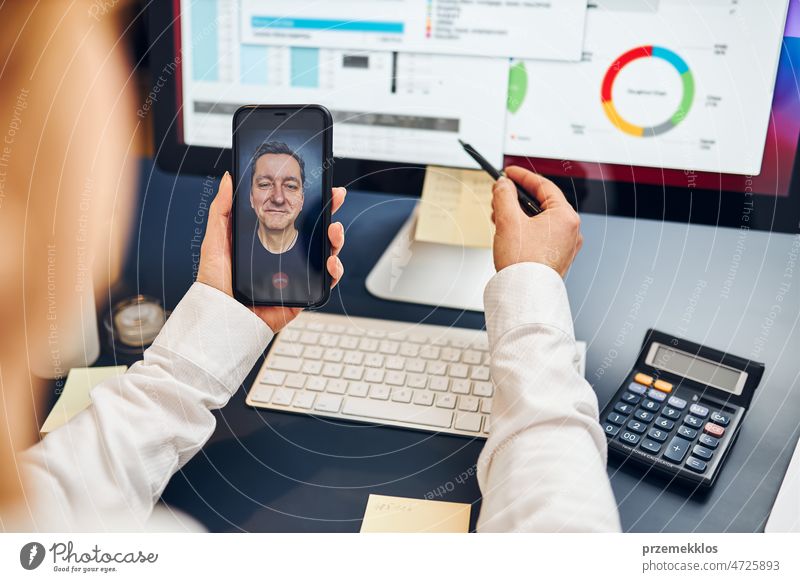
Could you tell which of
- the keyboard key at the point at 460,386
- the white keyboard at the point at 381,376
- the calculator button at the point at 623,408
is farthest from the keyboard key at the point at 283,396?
the calculator button at the point at 623,408

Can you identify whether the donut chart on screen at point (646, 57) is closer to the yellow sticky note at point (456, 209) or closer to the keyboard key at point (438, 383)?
the yellow sticky note at point (456, 209)

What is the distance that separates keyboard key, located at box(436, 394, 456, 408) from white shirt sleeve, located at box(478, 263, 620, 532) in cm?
6

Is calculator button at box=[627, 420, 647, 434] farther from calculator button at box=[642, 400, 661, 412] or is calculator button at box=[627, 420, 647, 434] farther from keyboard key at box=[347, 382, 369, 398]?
keyboard key at box=[347, 382, 369, 398]

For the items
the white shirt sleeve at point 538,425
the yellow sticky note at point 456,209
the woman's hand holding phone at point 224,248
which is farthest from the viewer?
the yellow sticky note at point 456,209

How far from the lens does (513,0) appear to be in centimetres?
54

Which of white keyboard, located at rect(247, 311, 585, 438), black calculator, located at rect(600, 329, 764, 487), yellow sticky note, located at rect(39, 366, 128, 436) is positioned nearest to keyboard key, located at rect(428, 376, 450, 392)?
white keyboard, located at rect(247, 311, 585, 438)

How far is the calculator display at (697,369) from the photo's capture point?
479mm

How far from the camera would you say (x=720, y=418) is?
1.51 ft

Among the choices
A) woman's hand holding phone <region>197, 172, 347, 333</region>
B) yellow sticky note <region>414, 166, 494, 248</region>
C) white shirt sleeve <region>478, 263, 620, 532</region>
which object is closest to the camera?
white shirt sleeve <region>478, 263, 620, 532</region>

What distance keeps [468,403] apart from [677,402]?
0.13 metres

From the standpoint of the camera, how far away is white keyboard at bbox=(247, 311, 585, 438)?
1.58 feet

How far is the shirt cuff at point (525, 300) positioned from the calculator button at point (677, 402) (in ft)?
0.28
